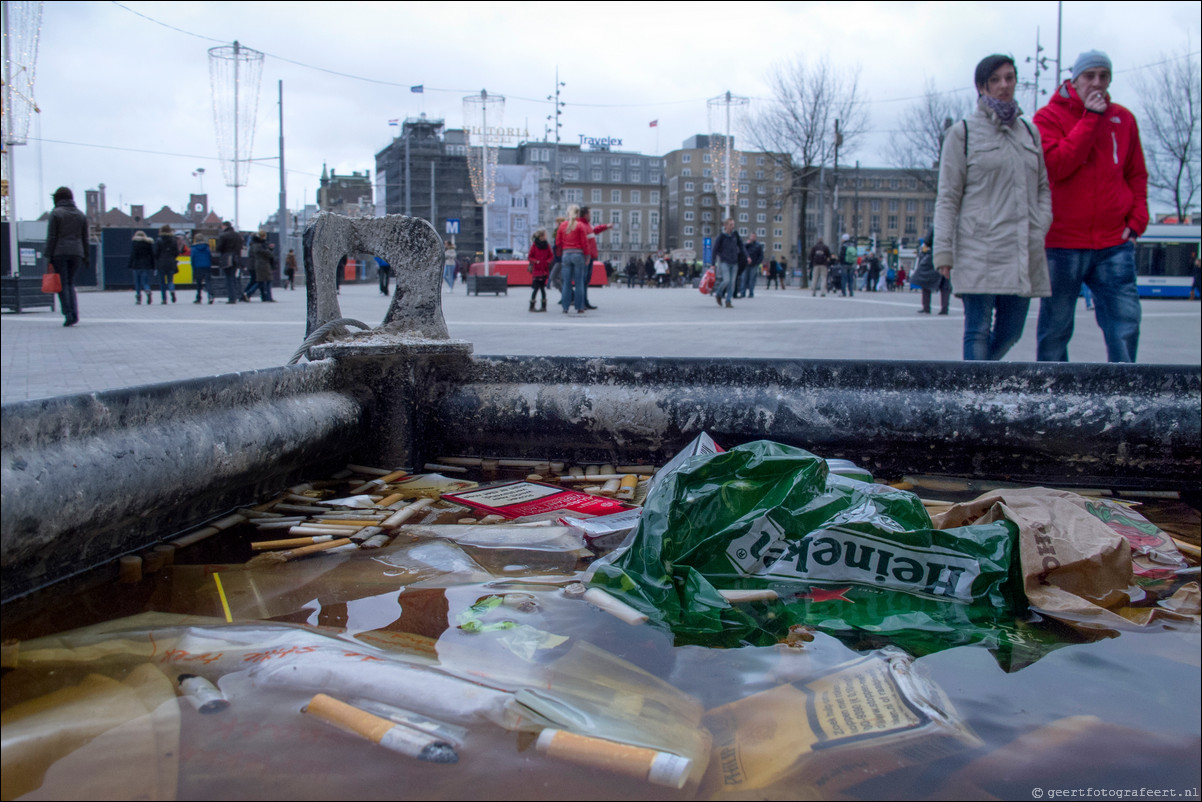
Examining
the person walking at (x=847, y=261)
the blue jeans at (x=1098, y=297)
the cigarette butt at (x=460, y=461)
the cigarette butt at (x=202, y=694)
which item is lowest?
the cigarette butt at (x=202, y=694)

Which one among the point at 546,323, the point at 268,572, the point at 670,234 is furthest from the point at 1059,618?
the point at 670,234

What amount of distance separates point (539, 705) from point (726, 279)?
18.8 meters

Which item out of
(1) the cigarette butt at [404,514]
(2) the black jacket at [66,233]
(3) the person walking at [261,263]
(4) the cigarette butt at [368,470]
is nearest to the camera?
(1) the cigarette butt at [404,514]

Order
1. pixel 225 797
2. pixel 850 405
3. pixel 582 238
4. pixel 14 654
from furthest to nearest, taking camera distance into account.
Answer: pixel 582 238
pixel 850 405
pixel 14 654
pixel 225 797

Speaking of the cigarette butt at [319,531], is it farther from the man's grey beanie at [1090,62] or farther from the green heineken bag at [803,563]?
the man's grey beanie at [1090,62]

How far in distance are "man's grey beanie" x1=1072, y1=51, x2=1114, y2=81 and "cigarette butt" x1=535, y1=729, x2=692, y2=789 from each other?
505 centimetres

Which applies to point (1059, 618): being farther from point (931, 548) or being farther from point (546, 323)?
point (546, 323)

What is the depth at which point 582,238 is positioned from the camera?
50.9 feet

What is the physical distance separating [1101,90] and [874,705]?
4656mm

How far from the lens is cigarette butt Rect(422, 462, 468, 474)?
3.52m

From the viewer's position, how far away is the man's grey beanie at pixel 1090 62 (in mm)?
4930

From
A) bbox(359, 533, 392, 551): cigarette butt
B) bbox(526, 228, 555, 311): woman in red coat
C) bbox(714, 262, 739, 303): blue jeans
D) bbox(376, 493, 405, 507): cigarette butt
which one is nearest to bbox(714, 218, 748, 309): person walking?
bbox(714, 262, 739, 303): blue jeans

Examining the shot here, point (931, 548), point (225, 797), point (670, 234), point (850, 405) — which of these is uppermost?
point (670, 234)

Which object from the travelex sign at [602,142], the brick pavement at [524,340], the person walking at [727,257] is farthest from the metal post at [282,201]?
the travelex sign at [602,142]
